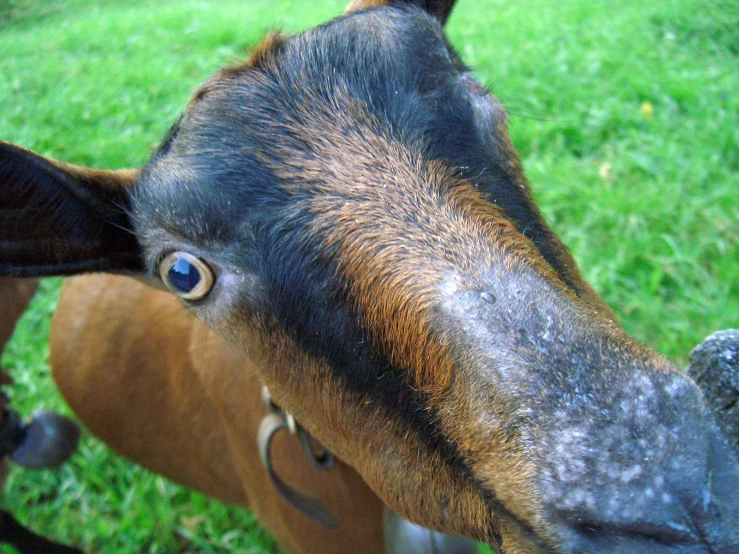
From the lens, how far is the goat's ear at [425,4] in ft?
8.34

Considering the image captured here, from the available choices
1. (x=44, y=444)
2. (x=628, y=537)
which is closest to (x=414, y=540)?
(x=628, y=537)

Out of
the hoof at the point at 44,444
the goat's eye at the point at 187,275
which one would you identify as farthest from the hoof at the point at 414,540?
the hoof at the point at 44,444

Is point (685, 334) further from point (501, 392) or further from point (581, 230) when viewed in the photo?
point (501, 392)

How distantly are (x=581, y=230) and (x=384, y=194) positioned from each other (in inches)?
140

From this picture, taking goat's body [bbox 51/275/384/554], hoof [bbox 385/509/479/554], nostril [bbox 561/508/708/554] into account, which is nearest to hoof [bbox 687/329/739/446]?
nostril [bbox 561/508/708/554]

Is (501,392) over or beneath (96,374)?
over

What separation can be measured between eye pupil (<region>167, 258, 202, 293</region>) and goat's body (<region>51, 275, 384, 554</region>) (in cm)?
67

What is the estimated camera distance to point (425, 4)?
271 cm

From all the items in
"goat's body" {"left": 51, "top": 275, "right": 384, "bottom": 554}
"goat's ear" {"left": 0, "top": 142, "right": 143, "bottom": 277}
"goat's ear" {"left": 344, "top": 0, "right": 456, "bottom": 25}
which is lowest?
"goat's body" {"left": 51, "top": 275, "right": 384, "bottom": 554}

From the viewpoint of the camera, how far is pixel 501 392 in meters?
1.44

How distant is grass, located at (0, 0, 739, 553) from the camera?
4.20 m

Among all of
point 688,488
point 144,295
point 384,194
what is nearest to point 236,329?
point 384,194

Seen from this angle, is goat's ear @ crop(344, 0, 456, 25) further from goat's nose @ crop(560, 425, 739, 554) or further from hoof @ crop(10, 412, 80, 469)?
hoof @ crop(10, 412, 80, 469)

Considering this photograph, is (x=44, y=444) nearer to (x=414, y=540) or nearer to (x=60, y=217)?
(x=60, y=217)
